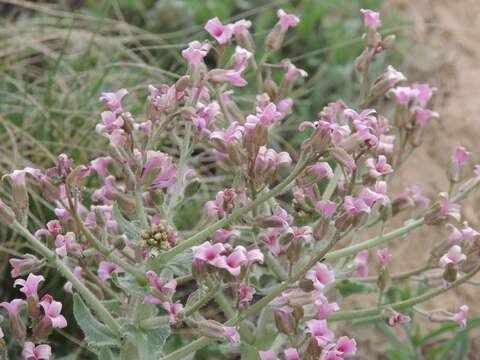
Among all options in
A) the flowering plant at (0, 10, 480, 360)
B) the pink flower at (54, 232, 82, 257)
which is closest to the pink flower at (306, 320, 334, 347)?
the flowering plant at (0, 10, 480, 360)

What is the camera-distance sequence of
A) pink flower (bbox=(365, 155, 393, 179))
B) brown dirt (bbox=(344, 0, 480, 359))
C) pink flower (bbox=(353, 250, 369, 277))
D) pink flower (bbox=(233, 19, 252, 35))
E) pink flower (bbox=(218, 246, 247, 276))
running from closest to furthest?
pink flower (bbox=(218, 246, 247, 276)) < pink flower (bbox=(365, 155, 393, 179)) < pink flower (bbox=(233, 19, 252, 35)) < pink flower (bbox=(353, 250, 369, 277)) < brown dirt (bbox=(344, 0, 480, 359))

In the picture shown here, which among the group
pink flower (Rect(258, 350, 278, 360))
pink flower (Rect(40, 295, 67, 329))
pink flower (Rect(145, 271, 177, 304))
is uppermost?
pink flower (Rect(145, 271, 177, 304))

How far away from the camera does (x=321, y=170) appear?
5.62 ft

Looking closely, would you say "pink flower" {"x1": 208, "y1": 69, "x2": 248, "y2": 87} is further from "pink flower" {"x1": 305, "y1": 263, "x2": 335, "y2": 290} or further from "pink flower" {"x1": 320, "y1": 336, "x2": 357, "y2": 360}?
"pink flower" {"x1": 320, "y1": 336, "x2": 357, "y2": 360}

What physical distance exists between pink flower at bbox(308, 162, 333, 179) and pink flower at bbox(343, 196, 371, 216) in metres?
0.07

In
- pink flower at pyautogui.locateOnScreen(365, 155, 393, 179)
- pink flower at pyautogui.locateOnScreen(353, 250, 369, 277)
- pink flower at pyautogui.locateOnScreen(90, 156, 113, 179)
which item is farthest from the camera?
pink flower at pyautogui.locateOnScreen(353, 250, 369, 277)

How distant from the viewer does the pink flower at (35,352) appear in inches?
67.0

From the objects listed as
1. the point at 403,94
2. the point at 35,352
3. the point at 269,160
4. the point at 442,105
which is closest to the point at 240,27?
the point at 403,94

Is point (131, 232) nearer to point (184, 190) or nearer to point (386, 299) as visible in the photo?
point (184, 190)

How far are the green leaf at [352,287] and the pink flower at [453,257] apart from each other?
284 millimetres

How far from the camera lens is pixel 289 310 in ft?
5.68

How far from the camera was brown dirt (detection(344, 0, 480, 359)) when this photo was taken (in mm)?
2924

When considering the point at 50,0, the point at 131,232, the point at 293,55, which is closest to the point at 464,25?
the point at 293,55

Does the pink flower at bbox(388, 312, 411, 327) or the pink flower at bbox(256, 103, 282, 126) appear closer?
the pink flower at bbox(256, 103, 282, 126)
